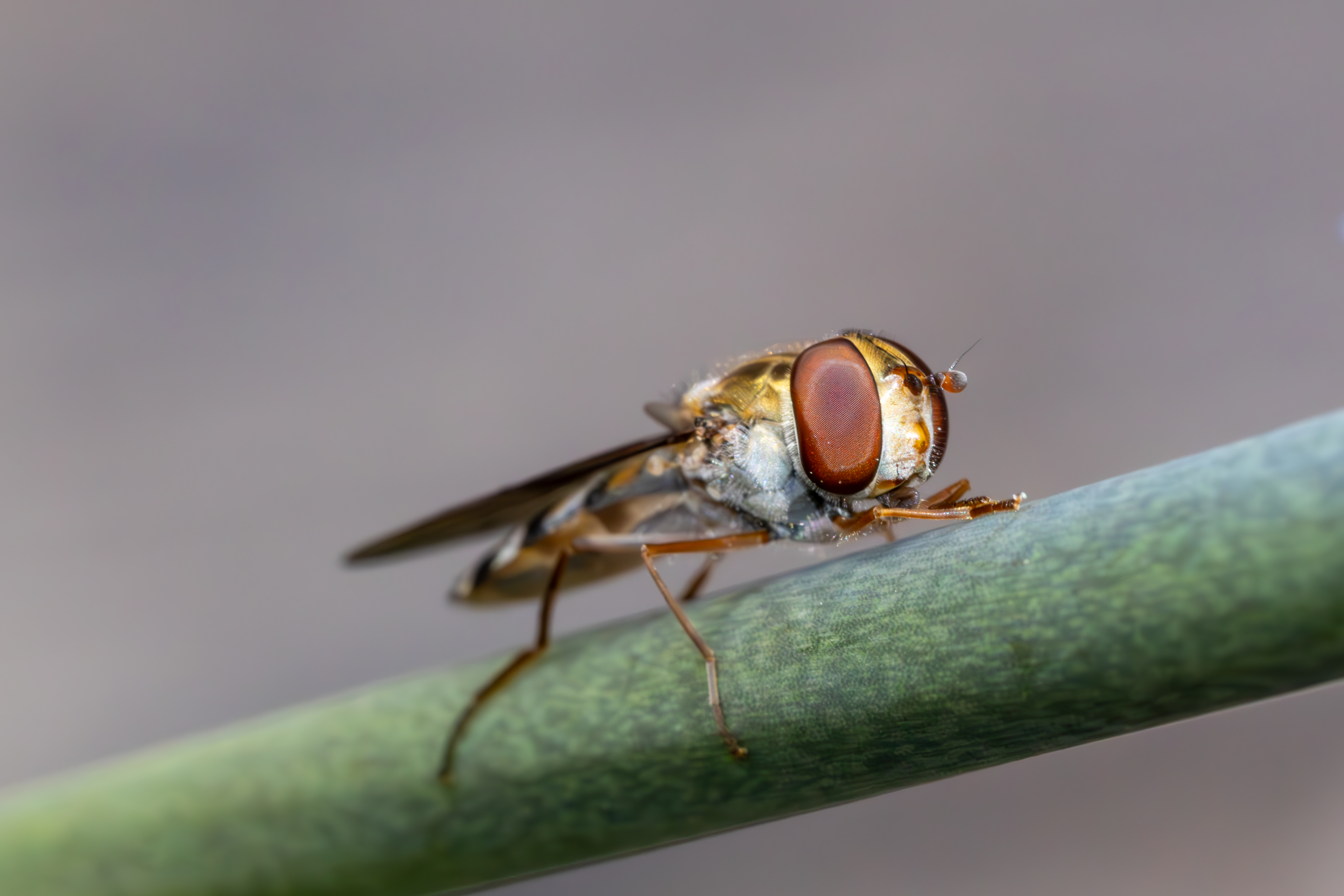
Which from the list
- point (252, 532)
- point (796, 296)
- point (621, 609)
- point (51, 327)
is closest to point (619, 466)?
point (621, 609)

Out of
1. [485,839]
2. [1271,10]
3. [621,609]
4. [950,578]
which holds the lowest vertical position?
[621,609]

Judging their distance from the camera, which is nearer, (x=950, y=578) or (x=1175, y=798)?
(x=950, y=578)

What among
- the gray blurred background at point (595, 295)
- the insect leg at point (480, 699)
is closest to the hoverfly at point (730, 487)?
the insect leg at point (480, 699)

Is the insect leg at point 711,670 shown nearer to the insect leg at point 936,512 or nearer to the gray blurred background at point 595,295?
the insect leg at point 936,512

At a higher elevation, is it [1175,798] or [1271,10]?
[1271,10]

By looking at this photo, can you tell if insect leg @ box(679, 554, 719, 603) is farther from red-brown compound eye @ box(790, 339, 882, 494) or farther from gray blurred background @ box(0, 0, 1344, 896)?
gray blurred background @ box(0, 0, 1344, 896)

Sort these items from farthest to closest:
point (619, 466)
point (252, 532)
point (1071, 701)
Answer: point (252, 532) < point (619, 466) < point (1071, 701)

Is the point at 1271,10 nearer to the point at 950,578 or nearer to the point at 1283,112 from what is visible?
the point at 1283,112
